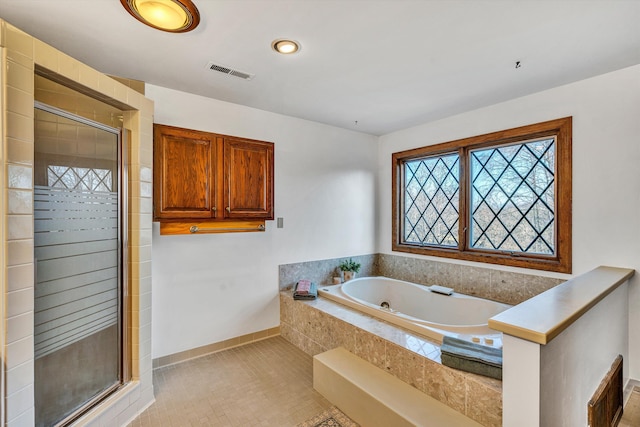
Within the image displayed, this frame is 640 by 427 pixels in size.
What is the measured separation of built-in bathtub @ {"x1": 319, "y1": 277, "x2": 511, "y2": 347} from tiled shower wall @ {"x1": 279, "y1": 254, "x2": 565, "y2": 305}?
153mm

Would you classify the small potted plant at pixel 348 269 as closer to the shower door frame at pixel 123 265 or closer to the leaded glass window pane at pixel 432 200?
the leaded glass window pane at pixel 432 200

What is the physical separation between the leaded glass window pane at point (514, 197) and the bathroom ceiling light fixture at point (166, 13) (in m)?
2.64

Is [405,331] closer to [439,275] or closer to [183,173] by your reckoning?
[439,275]

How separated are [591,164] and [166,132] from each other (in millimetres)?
3126

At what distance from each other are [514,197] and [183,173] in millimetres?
2803

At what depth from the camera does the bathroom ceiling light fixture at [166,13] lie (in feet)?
4.64

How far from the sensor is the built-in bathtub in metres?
2.03

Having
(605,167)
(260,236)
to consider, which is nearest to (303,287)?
(260,236)

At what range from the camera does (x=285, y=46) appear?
1794 millimetres

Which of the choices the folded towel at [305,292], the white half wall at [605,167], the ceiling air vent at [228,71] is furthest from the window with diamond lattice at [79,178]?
the white half wall at [605,167]

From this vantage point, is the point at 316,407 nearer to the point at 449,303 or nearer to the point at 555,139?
the point at 449,303

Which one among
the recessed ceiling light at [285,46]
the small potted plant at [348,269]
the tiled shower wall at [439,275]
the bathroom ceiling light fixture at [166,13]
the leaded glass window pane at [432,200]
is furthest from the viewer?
the small potted plant at [348,269]

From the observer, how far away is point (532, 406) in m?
1.08

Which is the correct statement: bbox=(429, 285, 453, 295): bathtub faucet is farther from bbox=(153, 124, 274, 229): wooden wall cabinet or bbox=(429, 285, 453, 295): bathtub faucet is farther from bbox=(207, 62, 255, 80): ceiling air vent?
bbox=(207, 62, 255, 80): ceiling air vent
